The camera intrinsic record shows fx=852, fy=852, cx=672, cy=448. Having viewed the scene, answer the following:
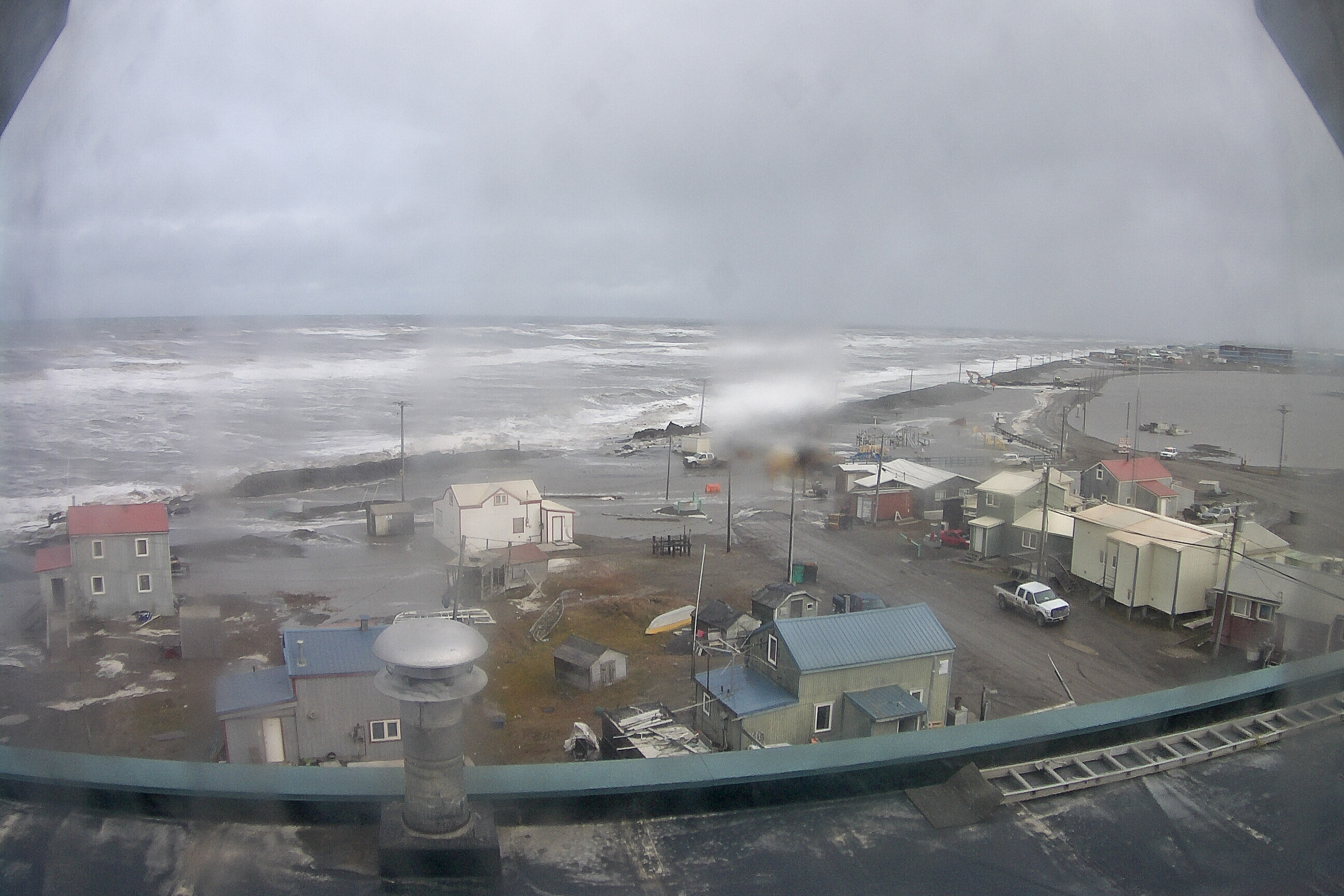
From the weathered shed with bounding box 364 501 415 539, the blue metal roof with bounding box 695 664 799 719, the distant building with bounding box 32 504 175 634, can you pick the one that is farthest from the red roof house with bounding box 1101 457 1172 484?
the distant building with bounding box 32 504 175 634

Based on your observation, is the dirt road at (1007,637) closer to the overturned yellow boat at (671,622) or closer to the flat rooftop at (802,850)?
the overturned yellow boat at (671,622)

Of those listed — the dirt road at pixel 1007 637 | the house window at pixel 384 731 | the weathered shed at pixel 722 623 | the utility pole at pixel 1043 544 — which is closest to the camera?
the house window at pixel 384 731

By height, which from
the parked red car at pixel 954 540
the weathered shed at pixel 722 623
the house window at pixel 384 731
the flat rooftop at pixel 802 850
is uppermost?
the flat rooftop at pixel 802 850

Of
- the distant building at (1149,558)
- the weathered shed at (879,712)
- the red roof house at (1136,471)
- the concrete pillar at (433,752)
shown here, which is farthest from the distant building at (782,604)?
the red roof house at (1136,471)

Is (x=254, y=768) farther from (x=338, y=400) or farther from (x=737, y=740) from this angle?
(x=338, y=400)

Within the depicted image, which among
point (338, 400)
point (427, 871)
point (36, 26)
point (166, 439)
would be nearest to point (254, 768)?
point (427, 871)

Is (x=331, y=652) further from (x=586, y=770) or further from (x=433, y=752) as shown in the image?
(x=433, y=752)
